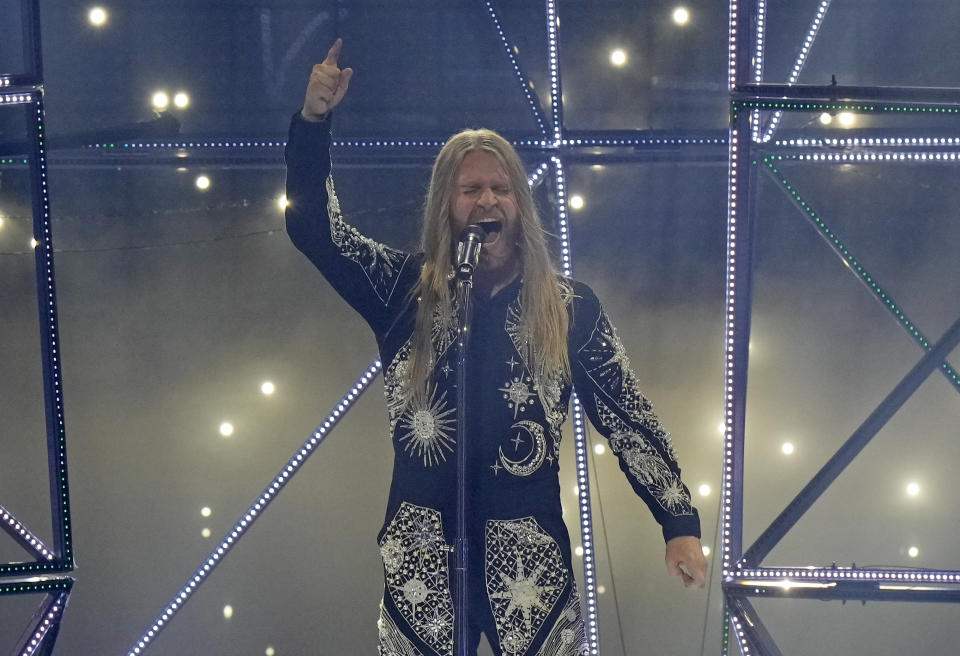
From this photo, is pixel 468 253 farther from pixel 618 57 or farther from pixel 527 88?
pixel 618 57

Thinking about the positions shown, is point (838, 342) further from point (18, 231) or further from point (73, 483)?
point (18, 231)

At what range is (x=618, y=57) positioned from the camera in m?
4.27

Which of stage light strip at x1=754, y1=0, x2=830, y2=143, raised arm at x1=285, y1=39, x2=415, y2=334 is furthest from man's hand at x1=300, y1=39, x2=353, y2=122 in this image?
stage light strip at x1=754, y1=0, x2=830, y2=143

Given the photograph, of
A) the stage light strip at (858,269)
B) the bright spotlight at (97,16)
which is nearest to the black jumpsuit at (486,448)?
the stage light strip at (858,269)

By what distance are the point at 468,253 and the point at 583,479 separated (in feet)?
4.47

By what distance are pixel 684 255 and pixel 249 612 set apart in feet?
7.20

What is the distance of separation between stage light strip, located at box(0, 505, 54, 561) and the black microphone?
4.40 ft

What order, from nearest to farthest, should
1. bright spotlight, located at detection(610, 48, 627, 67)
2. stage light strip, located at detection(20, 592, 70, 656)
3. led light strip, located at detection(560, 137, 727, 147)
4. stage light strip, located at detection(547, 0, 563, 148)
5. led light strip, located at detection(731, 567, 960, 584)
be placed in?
stage light strip, located at detection(20, 592, 70, 656)
led light strip, located at detection(731, 567, 960, 584)
stage light strip, located at detection(547, 0, 563, 148)
led light strip, located at detection(560, 137, 727, 147)
bright spotlight, located at detection(610, 48, 627, 67)

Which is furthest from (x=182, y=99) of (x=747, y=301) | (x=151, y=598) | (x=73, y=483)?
(x=747, y=301)

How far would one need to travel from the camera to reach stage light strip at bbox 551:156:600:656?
Result: 2998 mm

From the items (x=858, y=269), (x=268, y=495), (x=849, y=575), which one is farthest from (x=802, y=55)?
(x=268, y=495)

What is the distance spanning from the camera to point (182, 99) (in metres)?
4.27

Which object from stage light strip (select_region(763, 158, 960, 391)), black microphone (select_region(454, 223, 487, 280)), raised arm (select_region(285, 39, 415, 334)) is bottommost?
black microphone (select_region(454, 223, 487, 280))

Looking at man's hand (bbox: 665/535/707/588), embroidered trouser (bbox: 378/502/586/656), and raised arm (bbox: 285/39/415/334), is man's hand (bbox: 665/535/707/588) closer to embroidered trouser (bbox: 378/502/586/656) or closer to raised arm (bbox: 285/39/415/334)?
embroidered trouser (bbox: 378/502/586/656)
